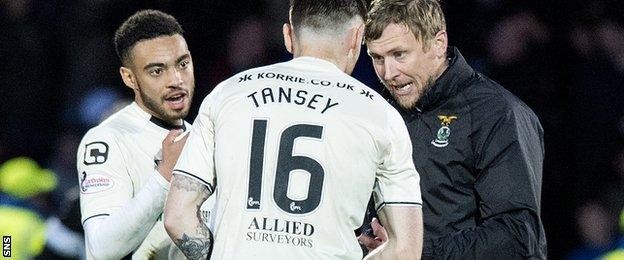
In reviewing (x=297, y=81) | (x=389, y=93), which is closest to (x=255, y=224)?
(x=297, y=81)

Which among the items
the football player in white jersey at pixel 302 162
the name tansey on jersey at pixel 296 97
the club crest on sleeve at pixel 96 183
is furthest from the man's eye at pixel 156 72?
the name tansey on jersey at pixel 296 97

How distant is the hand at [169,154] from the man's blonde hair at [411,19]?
2.91 ft

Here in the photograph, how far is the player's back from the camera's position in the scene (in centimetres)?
332

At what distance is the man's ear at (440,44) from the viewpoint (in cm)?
421

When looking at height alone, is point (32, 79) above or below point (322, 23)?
below

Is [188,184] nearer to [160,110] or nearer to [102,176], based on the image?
[102,176]

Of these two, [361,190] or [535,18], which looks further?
[535,18]

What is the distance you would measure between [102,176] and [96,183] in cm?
4

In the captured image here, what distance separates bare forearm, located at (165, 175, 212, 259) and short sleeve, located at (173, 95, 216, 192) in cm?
2

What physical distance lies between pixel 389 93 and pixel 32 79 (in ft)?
14.6

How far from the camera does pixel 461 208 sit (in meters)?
3.99

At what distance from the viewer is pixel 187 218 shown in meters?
3.40

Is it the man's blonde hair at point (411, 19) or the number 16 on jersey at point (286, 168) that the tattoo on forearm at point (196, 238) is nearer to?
the number 16 on jersey at point (286, 168)

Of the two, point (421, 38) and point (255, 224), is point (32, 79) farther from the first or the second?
point (255, 224)
